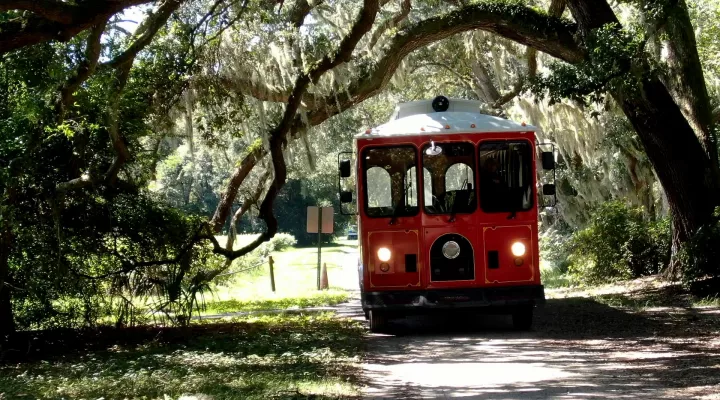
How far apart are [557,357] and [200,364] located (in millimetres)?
3985

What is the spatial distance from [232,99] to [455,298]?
7208 millimetres

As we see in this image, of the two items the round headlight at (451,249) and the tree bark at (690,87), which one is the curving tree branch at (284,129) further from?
the tree bark at (690,87)

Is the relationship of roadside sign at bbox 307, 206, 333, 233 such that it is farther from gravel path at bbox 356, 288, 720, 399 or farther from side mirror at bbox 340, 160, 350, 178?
side mirror at bbox 340, 160, 350, 178

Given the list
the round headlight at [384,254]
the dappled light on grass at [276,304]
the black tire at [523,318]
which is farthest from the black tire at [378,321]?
the dappled light on grass at [276,304]

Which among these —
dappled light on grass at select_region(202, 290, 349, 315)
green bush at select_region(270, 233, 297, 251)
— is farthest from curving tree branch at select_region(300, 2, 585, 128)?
green bush at select_region(270, 233, 297, 251)

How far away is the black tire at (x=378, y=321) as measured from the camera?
1341cm

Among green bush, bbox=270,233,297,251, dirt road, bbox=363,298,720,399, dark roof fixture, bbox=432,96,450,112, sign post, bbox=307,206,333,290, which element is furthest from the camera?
green bush, bbox=270,233,297,251

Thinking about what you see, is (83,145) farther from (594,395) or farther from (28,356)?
(594,395)

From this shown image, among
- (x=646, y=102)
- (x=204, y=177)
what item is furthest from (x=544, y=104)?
(x=204, y=177)

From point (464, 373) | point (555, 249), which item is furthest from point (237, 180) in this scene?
point (555, 249)

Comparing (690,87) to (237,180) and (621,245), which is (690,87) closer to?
(621,245)

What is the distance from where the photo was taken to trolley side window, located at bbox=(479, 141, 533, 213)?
13.2m

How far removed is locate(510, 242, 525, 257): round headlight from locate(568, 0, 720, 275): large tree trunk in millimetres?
4226

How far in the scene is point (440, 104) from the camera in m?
14.4
